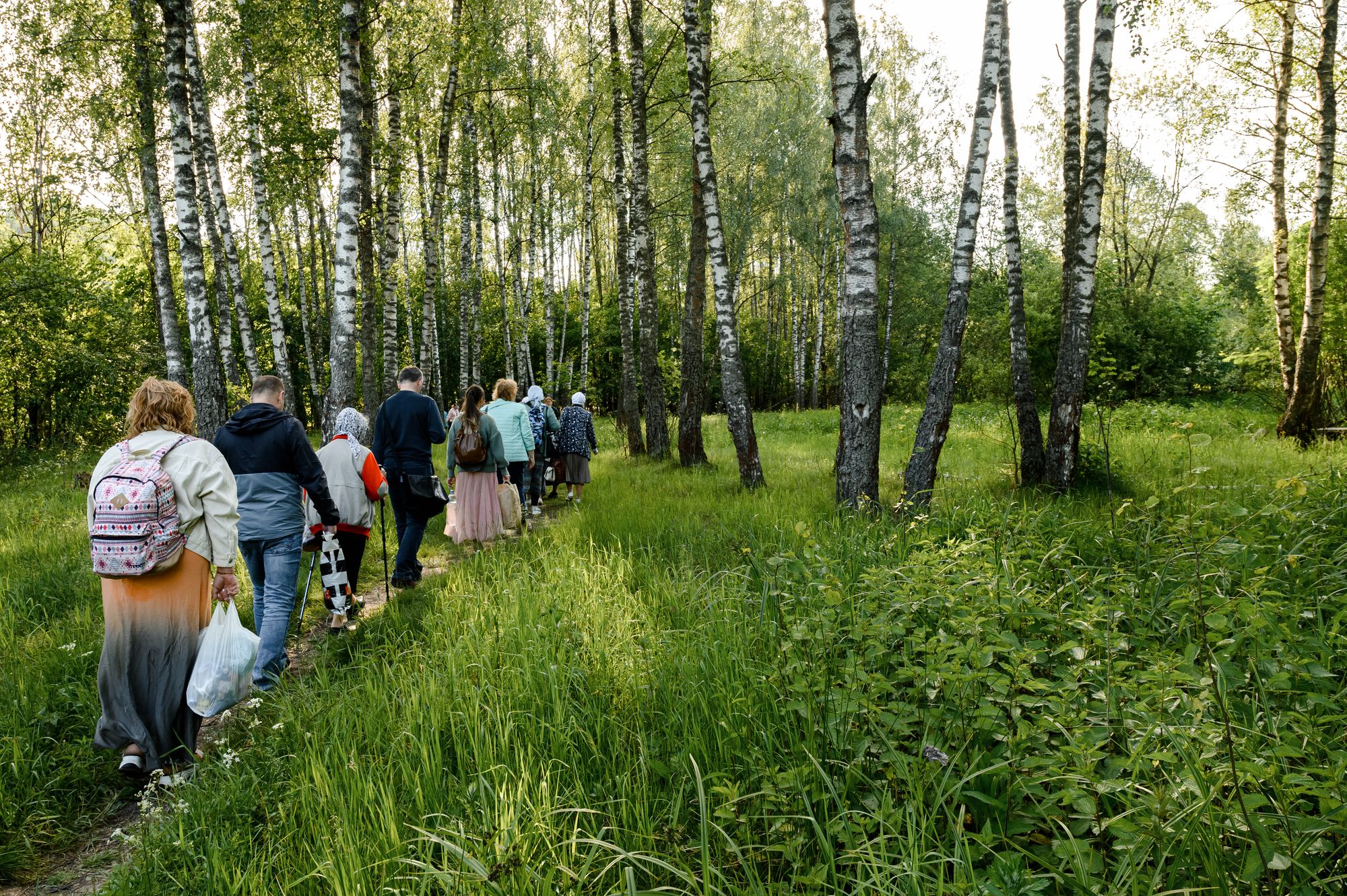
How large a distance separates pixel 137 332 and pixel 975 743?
2433 cm

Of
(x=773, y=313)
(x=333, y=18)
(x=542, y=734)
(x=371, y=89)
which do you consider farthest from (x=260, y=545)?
(x=773, y=313)

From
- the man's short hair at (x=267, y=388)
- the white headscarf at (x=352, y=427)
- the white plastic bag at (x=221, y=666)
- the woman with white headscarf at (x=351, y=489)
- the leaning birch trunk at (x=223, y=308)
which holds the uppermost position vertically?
the leaning birch trunk at (x=223, y=308)

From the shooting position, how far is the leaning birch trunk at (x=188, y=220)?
913 centimetres

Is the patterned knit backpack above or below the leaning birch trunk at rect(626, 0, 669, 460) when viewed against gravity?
below

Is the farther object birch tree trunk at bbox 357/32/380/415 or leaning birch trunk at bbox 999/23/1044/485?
birch tree trunk at bbox 357/32/380/415

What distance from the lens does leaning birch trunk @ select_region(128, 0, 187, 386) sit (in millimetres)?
12156

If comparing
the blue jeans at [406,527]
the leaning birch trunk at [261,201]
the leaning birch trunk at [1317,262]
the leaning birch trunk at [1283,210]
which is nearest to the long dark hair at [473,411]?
the blue jeans at [406,527]

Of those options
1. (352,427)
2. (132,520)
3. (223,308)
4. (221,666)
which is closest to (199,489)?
(132,520)

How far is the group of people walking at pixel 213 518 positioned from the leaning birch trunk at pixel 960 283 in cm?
527

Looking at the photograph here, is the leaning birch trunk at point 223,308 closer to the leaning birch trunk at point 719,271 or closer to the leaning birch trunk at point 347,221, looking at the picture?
the leaning birch trunk at point 347,221

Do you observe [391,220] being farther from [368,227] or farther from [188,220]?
[188,220]

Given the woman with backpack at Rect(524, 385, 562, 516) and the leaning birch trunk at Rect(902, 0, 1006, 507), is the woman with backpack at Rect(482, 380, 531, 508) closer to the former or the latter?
the woman with backpack at Rect(524, 385, 562, 516)

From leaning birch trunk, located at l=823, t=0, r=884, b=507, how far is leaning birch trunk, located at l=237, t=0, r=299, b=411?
9420mm

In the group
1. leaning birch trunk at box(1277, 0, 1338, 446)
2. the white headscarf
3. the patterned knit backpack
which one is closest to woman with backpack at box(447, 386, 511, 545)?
the white headscarf
